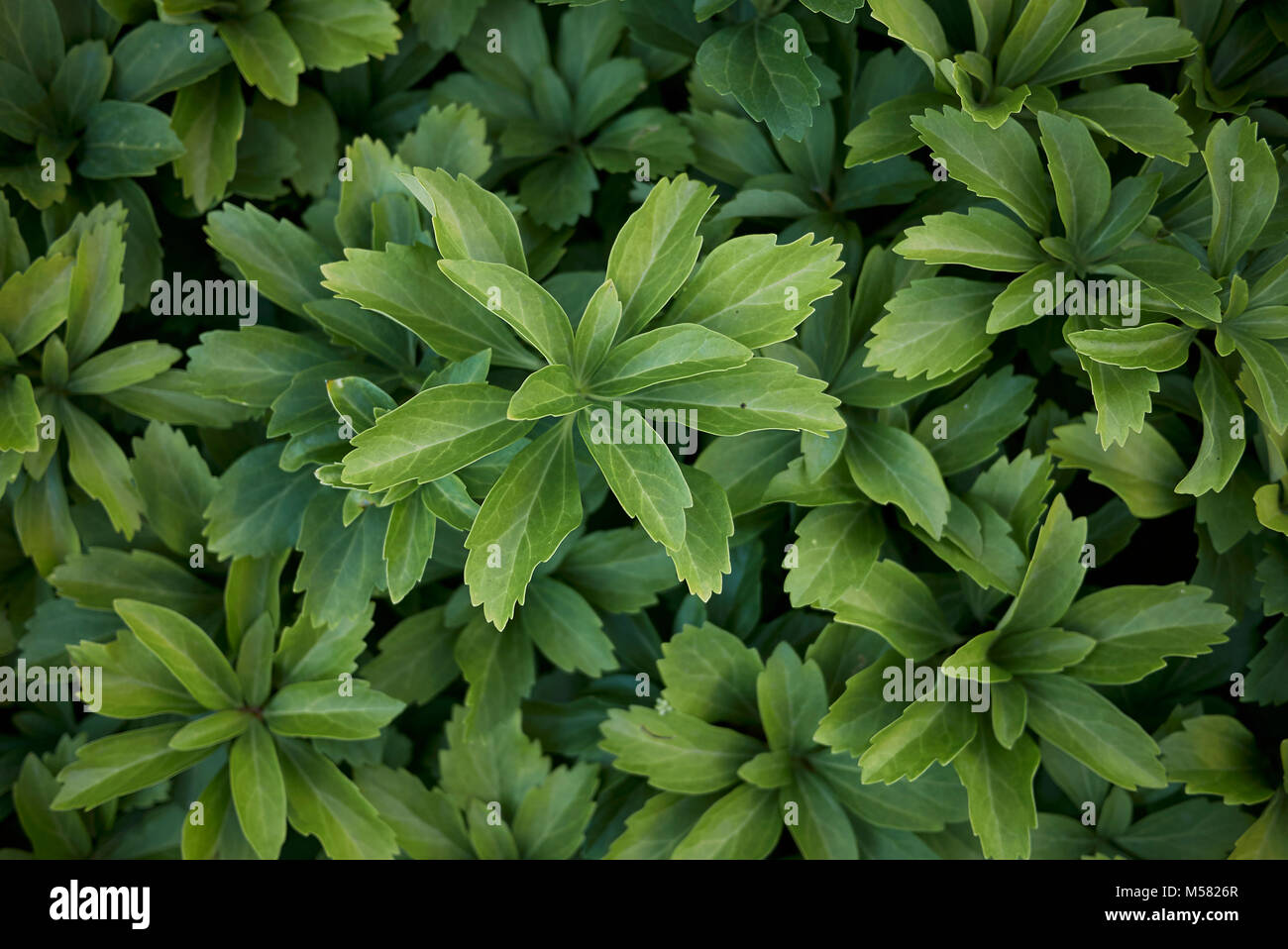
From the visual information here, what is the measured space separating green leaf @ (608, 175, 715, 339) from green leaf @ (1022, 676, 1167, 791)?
0.58m

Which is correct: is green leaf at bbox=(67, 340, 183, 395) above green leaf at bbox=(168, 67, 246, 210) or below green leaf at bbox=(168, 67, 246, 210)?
below

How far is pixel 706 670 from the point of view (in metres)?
1.12

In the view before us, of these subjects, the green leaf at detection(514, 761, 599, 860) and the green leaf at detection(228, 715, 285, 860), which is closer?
the green leaf at detection(228, 715, 285, 860)

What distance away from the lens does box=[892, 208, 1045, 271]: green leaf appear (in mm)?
977

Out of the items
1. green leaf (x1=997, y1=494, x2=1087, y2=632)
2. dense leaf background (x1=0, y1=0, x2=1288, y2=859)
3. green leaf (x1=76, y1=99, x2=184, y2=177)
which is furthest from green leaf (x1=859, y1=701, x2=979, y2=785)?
green leaf (x1=76, y1=99, x2=184, y2=177)

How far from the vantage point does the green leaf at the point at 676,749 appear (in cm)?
109

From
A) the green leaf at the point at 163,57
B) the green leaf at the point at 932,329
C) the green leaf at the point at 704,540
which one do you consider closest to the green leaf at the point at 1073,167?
the green leaf at the point at 932,329

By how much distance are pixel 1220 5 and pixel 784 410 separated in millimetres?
739

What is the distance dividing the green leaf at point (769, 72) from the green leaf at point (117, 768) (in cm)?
92

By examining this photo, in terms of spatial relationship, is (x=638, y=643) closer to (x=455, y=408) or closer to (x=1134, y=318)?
(x=455, y=408)

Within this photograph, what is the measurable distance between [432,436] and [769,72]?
0.55 metres

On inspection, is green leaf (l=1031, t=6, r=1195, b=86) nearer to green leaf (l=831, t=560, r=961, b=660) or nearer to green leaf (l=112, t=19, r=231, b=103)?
green leaf (l=831, t=560, r=961, b=660)

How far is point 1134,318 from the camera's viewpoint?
3.30 feet
